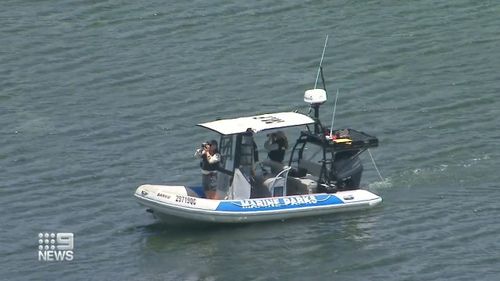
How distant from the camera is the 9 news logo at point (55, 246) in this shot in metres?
33.6

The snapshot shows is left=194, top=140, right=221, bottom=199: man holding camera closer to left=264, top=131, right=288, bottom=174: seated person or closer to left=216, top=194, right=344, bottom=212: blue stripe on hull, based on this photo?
left=216, top=194, right=344, bottom=212: blue stripe on hull

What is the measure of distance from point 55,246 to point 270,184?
5.35 m

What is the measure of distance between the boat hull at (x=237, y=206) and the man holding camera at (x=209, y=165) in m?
0.45

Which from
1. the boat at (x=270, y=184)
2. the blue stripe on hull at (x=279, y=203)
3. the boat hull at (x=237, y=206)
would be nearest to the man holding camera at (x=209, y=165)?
the boat at (x=270, y=184)

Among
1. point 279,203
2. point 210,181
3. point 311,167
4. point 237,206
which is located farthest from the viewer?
point 311,167

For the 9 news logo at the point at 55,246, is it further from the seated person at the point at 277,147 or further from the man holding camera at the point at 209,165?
the seated person at the point at 277,147

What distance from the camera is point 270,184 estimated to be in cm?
3525

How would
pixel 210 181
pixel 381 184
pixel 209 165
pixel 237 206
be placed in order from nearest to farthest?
pixel 237 206
pixel 209 165
pixel 210 181
pixel 381 184

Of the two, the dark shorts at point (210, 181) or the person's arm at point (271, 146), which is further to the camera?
the person's arm at point (271, 146)

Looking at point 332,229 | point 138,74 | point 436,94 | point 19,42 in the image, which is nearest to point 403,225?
point 332,229

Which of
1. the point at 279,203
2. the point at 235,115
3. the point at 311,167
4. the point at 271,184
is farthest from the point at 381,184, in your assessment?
the point at 235,115

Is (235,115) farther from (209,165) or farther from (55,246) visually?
(55,246)

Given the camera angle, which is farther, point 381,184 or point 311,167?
point 381,184

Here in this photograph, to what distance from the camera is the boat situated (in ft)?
113
